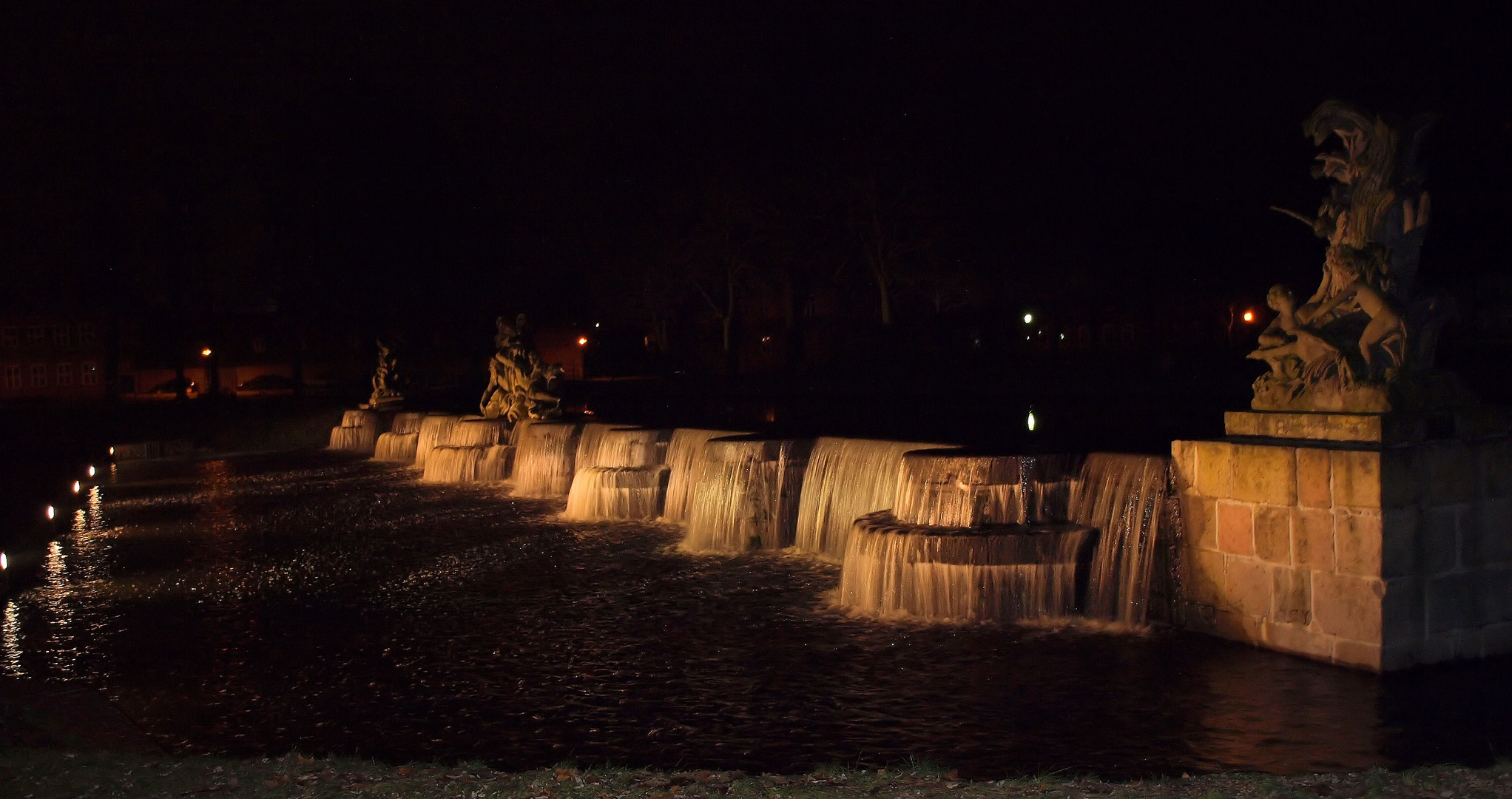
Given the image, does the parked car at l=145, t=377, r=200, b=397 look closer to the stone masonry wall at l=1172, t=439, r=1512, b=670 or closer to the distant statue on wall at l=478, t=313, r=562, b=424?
the distant statue on wall at l=478, t=313, r=562, b=424

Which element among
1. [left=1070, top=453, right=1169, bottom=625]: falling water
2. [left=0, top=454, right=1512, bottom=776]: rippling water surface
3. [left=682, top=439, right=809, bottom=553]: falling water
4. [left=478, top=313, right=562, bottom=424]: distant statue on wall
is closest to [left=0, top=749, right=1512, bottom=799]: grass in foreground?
[left=0, top=454, right=1512, bottom=776]: rippling water surface

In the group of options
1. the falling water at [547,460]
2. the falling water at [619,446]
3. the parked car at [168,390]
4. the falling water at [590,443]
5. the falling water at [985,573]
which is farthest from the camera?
the parked car at [168,390]

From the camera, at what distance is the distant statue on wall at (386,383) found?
45.4 metres

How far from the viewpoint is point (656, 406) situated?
1834 inches

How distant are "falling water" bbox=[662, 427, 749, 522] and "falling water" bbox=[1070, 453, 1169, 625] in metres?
8.97

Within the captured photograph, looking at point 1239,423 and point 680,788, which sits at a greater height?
point 1239,423

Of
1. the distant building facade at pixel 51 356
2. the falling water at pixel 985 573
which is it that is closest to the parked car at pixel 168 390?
the distant building facade at pixel 51 356

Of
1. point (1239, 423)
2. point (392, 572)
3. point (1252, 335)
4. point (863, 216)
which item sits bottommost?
point (392, 572)

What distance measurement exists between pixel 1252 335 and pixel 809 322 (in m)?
26.0

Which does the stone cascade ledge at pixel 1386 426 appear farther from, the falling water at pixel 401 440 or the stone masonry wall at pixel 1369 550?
the falling water at pixel 401 440

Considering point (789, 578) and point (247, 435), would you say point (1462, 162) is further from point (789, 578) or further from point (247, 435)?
point (247, 435)

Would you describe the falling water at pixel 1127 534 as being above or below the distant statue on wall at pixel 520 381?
below

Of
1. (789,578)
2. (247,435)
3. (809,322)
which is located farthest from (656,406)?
(789,578)

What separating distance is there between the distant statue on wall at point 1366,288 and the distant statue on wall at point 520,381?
73.6 ft
